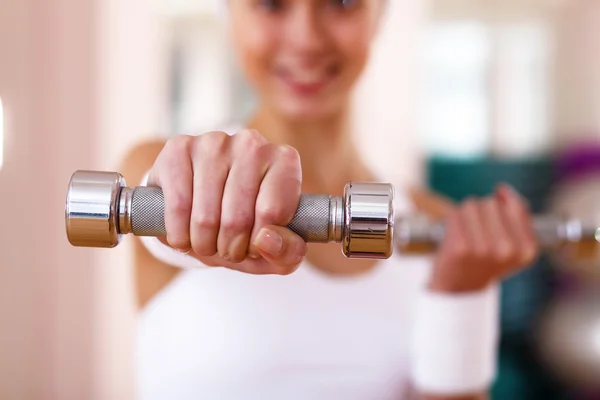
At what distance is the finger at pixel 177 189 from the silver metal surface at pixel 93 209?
1 centimetres

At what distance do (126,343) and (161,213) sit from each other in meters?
0.23

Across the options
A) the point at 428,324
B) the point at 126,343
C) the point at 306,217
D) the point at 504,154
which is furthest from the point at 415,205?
the point at 504,154

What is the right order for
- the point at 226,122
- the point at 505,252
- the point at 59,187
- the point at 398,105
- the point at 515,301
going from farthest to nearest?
1. the point at 515,301
2. the point at 398,105
3. the point at 226,122
4. the point at 505,252
5. the point at 59,187

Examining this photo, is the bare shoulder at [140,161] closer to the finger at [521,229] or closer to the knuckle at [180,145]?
the knuckle at [180,145]

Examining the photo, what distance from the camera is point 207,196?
6.1 inches

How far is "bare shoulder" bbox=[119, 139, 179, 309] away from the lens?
0.19m

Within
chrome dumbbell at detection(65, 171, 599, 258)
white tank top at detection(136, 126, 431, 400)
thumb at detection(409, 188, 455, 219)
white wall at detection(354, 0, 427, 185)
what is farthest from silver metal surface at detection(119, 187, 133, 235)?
white wall at detection(354, 0, 427, 185)

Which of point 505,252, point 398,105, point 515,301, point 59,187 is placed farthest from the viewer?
point 515,301

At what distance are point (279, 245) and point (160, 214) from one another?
0.03m

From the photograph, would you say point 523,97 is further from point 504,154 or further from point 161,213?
point 161,213

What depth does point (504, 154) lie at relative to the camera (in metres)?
1.21

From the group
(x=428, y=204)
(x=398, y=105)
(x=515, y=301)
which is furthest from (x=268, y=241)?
(x=515, y=301)

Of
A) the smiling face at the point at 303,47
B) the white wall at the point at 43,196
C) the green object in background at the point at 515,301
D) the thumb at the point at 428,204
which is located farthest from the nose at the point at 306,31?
the green object in background at the point at 515,301

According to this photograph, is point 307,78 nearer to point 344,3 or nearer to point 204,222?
point 344,3
